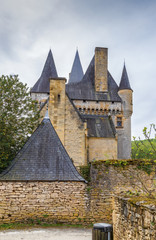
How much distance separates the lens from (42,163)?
1146cm

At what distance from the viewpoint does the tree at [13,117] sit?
1322 cm

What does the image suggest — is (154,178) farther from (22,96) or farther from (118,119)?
(118,119)

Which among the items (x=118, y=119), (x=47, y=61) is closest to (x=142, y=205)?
(x=118, y=119)

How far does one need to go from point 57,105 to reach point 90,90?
1086 cm

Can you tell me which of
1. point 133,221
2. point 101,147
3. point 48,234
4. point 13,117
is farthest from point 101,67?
point 133,221

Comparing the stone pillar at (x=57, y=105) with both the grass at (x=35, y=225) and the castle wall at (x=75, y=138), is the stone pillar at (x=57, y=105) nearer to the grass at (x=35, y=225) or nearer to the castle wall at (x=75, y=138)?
the castle wall at (x=75, y=138)

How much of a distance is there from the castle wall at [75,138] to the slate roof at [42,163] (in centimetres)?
825

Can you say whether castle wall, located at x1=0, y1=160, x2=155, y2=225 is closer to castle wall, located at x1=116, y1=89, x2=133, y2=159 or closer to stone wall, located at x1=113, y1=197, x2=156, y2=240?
stone wall, located at x1=113, y1=197, x2=156, y2=240

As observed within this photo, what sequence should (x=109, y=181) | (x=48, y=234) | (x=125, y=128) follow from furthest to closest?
(x=125, y=128) → (x=109, y=181) → (x=48, y=234)

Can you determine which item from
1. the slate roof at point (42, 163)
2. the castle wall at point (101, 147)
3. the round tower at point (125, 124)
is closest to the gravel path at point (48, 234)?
the slate roof at point (42, 163)

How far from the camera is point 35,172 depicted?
10938 millimetres

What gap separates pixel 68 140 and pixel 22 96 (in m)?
7.79

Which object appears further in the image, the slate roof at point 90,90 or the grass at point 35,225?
the slate roof at point 90,90

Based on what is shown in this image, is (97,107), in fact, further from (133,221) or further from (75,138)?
(133,221)
